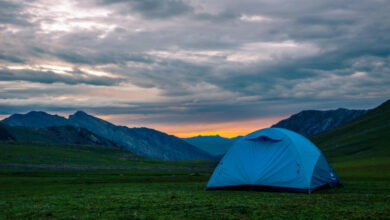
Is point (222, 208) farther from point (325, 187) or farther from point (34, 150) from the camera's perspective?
point (34, 150)

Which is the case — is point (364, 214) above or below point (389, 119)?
below

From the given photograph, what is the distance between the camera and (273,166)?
24344 mm

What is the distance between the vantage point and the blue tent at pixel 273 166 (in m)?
23.8

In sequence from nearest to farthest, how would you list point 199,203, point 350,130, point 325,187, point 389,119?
1. point 199,203
2. point 325,187
3. point 389,119
4. point 350,130

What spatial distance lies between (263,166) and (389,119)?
170112mm

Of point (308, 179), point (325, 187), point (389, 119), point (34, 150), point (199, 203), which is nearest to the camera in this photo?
point (199, 203)

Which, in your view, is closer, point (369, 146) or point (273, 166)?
point (273, 166)

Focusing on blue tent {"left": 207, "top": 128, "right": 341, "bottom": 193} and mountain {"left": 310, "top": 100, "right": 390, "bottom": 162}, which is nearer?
blue tent {"left": 207, "top": 128, "right": 341, "bottom": 193}

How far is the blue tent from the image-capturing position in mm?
23750

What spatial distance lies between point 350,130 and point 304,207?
184055 mm

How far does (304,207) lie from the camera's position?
→ 16.2m

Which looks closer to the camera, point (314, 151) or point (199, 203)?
point (199, 203)

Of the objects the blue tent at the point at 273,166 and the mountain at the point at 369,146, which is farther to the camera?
the mountain at the point at 369,146

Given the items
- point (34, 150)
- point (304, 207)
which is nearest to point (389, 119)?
point (34, 150)
